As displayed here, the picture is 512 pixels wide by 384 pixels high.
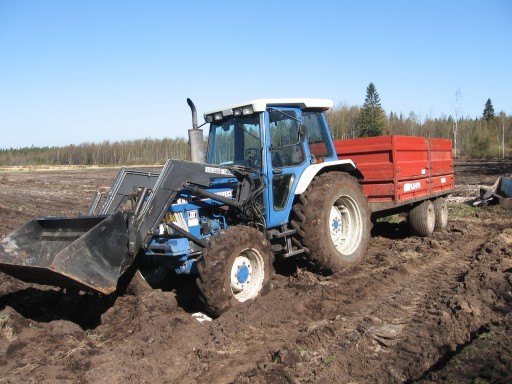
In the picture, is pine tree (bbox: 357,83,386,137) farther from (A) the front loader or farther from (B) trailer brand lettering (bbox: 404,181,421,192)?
(A) the front loader

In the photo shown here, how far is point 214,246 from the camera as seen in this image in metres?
4.82

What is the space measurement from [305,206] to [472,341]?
8.63ft

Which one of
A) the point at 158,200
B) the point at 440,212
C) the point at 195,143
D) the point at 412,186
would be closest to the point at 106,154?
the point at 440,212

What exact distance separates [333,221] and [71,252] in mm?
3841

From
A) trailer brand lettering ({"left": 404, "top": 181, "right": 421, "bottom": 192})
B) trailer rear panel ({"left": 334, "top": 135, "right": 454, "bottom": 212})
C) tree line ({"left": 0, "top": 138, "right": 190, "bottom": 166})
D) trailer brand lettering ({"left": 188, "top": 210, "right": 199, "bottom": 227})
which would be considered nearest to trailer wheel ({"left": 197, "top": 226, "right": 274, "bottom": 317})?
trailer brand lettering ({"left": 188, "top": 210, "right": 199, "bottom": 227})

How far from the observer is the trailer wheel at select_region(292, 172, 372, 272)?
6098mm

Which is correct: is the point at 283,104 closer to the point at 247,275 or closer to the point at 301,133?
the point at 301,133

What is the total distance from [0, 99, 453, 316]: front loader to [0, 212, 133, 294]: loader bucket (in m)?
0.01

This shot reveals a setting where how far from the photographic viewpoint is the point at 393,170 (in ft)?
25.5

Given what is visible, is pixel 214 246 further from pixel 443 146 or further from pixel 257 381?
pixel 443 146

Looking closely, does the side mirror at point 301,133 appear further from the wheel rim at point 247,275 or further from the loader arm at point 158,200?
the wheel rim at point 247,275

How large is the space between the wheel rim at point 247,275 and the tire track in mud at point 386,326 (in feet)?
2.09

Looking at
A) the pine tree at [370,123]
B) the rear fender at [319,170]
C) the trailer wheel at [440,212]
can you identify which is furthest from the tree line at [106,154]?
the rear fender at [319,170]

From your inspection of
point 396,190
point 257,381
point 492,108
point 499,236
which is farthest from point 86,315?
point 492,108
